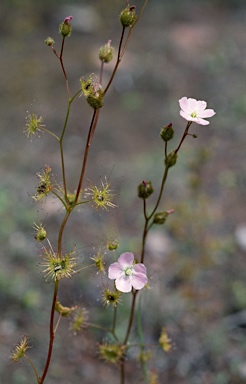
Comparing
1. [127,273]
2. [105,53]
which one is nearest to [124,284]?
[127,273]

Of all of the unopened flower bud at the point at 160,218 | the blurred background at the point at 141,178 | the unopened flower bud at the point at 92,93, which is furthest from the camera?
the blurred background at the point at 141,178

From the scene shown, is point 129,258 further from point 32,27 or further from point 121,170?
point 32,27

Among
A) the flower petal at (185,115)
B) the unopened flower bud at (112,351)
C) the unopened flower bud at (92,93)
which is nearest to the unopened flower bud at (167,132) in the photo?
the flower petal at (185,115)

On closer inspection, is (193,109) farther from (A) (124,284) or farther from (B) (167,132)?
(A) (124,284)

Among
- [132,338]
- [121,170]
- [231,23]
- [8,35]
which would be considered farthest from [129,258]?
[231,23]

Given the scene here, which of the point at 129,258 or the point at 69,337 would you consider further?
the point at 69,337

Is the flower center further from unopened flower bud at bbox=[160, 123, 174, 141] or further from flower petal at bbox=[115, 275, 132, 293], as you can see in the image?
unopened flower bud at bbox=[160, 123, 174, 141]

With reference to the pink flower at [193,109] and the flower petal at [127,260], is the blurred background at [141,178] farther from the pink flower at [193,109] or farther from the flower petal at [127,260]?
the pink flower at [193,109]
